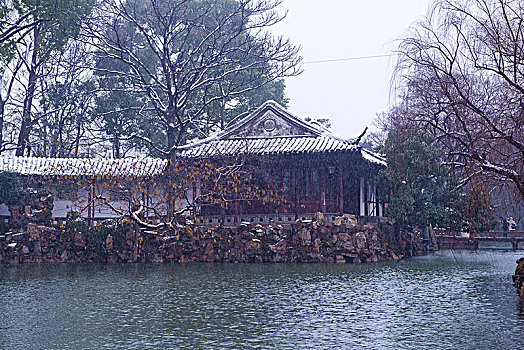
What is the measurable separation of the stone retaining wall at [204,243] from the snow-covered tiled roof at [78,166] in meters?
3.61

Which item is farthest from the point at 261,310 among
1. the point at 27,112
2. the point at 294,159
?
the point at 27,112

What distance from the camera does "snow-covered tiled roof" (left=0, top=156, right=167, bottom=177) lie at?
26.5m

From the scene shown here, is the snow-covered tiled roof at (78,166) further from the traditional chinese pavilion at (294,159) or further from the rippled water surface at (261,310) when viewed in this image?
the rippled water surface at (261,310)

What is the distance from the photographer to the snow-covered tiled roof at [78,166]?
86.8 feet

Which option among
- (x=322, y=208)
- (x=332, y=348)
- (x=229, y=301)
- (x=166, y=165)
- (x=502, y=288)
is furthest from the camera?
(x=166, y=165)

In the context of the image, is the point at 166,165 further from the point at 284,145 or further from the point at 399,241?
the point at 399,241

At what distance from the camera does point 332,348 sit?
7520 millimetres

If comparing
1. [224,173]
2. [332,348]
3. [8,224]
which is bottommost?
[332,348]

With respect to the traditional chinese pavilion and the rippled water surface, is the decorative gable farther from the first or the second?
the rippled water surface

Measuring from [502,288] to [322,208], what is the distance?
427 inches

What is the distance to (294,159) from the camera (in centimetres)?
2503

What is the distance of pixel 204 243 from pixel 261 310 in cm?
1229

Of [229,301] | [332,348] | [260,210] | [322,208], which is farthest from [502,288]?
[260,210]

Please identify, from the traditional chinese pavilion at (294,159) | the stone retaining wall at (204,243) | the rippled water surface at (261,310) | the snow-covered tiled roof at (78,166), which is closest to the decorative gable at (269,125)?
the traditional chinese pavilion at (294,159)
